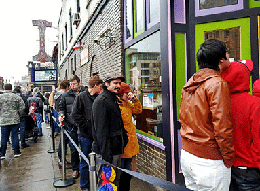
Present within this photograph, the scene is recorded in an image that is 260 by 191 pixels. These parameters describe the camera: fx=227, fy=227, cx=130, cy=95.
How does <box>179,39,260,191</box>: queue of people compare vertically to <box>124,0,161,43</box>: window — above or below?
below

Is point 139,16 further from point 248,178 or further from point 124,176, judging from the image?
point 248,178

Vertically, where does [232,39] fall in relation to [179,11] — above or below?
below

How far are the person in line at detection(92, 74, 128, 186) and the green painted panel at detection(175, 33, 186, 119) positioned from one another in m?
1.22

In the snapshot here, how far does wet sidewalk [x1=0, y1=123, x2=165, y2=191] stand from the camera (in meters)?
4.30

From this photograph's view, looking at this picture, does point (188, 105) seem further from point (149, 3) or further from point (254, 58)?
point (149, 3)

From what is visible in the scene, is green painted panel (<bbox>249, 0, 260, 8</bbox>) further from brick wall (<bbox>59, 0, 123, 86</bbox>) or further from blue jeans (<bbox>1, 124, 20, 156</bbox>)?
blue jeans (<bbox>1, 124, 20, 156</bbox>)

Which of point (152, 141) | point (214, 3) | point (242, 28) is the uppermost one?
point (214, 3)

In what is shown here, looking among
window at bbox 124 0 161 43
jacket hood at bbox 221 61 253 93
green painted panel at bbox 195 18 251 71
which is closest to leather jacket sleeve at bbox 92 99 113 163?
jacket hood at bbox 221 61 253 93

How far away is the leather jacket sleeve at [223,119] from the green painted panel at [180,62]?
2.13 meters

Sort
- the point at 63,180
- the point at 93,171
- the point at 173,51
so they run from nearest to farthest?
the point at 93,171 < the point at 173,51 < the point at 63,180

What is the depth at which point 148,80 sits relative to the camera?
4.67m

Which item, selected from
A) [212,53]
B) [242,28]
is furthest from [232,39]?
[212,53]

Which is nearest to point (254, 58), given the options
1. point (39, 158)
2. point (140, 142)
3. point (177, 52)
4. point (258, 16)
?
point (258, 16)

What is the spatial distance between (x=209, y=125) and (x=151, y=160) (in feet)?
9.44
